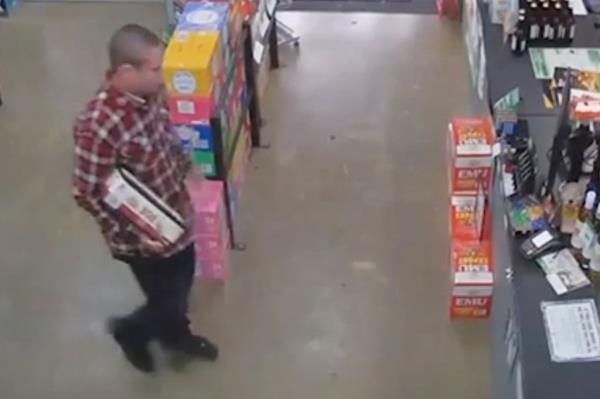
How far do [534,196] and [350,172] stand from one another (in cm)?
155

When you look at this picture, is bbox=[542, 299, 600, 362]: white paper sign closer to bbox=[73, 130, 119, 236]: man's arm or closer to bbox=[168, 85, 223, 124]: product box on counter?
bbox=[73, 130, 119, 236]: man's arm

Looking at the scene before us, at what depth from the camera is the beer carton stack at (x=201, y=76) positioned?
3.90 meters

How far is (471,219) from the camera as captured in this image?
13.7 feet

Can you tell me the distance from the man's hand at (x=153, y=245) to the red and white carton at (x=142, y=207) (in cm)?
1

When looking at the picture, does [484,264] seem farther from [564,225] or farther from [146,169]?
[146,169]

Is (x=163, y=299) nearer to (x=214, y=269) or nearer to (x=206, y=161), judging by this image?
(x=214, y=269)

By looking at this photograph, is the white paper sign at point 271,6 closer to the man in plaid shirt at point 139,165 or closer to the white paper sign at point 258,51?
the white paper sign at point 258,51

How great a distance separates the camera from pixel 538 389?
276 cm

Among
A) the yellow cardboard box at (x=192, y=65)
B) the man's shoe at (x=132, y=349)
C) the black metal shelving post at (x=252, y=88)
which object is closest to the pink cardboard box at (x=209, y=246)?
the man's shoe at (x=132, y=349)

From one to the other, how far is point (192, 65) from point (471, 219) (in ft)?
4.36

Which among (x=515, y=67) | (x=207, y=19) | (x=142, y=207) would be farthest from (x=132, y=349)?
(x=515, y=67)

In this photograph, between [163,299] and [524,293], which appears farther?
[163,299]

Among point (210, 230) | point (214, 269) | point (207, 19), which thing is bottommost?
point (214, 269)

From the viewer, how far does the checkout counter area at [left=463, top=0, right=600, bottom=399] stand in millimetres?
2787
